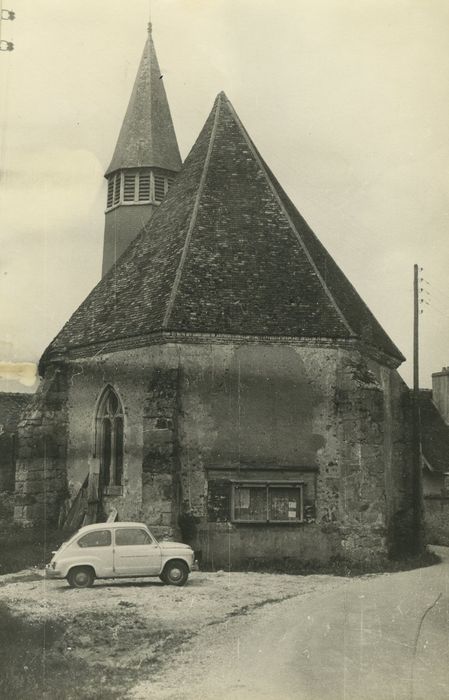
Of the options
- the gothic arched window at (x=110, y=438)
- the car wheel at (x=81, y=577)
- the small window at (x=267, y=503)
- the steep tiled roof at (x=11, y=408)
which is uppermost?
the steep tiled roof at (x=11, y=408)

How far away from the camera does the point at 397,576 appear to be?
53.9 feet

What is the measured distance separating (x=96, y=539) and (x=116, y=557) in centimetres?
50

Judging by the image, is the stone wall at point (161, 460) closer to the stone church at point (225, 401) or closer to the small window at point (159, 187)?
the stone church at point (225, 401)

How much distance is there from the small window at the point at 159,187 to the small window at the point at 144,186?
0.25 m

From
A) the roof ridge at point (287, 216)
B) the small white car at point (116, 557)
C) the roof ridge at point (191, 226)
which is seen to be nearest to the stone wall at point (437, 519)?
the roof ridge at point (287, 216)

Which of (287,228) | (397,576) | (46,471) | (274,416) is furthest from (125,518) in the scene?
(287,228)

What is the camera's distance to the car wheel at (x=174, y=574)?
46.3 ft

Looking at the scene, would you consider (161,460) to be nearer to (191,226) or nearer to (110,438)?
(110,438)

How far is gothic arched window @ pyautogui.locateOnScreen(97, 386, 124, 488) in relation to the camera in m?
19.1

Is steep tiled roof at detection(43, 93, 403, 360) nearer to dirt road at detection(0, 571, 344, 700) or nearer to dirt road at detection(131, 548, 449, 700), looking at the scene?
dirt road at detection(0, 571, 344, 700)

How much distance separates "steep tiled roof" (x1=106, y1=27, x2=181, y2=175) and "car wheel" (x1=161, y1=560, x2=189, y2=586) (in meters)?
16.7

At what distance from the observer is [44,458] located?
20188mm

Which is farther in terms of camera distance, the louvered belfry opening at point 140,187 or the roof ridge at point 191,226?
the louvered belfry opening at point 140,187

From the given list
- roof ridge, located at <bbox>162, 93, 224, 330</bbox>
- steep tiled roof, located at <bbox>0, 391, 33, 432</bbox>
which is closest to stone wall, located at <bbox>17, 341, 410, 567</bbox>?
roof ridge, located at <bbox>162, 93, 224, 330</bbox>
